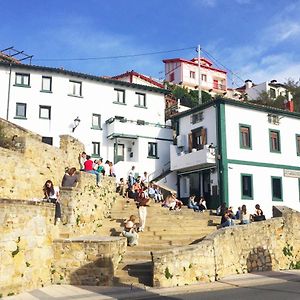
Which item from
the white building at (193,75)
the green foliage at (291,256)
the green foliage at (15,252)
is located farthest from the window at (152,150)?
the white building at (193,75)

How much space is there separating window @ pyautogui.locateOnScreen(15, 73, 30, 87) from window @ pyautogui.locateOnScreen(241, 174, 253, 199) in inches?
651

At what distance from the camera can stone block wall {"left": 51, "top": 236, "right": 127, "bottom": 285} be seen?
12.0 metres

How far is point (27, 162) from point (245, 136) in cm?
1499

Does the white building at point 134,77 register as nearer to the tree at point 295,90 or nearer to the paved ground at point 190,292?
the tree at point 295,90

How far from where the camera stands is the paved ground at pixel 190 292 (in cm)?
1041

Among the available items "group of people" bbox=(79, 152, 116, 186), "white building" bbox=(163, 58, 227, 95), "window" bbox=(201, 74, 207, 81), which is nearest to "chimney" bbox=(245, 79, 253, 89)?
"white building" bbox=(163, 58, 227, 95)

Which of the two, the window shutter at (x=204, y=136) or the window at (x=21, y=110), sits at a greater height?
the window at (x=21, y=110)

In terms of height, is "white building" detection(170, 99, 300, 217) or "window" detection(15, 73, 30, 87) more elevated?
"window" detection(15, 73, 30, 87)

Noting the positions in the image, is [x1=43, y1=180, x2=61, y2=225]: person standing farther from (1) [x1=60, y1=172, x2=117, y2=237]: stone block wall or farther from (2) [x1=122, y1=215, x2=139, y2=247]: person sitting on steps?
(2) [x1=122, y1=215, x2=139, y2=247]: person sitting on steps

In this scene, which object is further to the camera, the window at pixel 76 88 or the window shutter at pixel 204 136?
the window at pixel 76 88

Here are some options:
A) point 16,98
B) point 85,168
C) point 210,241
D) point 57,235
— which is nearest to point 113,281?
point 57,235

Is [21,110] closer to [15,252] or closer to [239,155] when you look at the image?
[239,155]

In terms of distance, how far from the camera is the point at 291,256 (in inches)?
682

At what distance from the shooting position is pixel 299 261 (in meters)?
17.6
